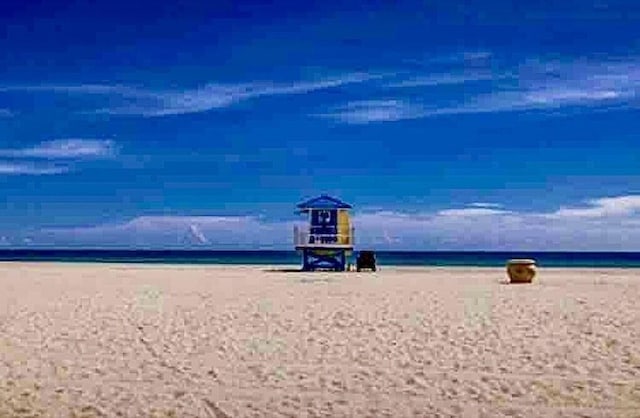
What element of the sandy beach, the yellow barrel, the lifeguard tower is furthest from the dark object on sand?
the sandy beach

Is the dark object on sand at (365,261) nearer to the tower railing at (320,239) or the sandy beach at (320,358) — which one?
the tower railing at (320,239)

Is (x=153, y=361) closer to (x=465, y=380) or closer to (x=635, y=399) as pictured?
(x=465, y=380)

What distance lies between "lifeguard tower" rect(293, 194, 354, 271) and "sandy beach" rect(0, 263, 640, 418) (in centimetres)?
1434

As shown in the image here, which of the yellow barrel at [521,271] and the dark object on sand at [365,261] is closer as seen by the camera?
the yellow barrel at [521,271]

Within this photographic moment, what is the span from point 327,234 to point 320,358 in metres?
22.1

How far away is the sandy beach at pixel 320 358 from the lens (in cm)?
784

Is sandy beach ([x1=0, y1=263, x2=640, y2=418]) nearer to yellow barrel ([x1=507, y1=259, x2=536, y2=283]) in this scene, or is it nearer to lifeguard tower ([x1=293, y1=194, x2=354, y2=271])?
yellow barrel ([x1=507, y1=259, x2=536, y2=283])

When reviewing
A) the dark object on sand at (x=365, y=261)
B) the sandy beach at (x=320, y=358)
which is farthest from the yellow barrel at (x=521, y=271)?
the dark object on sand at (x=365, y=261)

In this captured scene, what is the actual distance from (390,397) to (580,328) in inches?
211

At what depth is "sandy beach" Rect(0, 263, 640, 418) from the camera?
7836mm

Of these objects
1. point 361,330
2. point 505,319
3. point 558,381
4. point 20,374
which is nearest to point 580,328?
point 505,319

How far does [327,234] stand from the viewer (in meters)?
32.1

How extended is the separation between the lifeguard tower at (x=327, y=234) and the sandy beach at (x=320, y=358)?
14.3 m

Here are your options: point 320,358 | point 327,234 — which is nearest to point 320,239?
point 327,234
